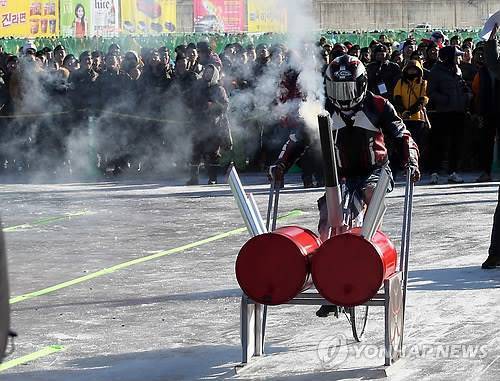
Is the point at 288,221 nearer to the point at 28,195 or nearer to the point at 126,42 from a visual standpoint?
the point at 28,195

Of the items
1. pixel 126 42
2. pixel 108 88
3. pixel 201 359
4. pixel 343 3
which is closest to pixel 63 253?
pixel 201 359

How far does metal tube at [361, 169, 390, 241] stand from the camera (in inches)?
291

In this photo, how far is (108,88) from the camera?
20.7 metres

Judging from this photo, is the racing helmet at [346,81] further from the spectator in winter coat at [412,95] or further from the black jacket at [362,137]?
the spectator in winter coat at [412,95]

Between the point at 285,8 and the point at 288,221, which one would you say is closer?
the point at 285,8

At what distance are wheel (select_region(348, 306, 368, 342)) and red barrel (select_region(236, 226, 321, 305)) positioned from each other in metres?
0.84

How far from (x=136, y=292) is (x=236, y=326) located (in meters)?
1.72

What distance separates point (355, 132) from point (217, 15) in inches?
1615

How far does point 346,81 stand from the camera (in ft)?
27.5

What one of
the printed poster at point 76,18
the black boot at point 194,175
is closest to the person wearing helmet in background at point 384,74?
the black boot at point 194,175

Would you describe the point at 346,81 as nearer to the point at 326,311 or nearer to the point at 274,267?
the point at 274,267

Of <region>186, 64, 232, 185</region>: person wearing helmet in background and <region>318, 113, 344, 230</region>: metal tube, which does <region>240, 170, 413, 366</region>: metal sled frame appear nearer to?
<region>318, 113, 344, 230</region>: metal tube

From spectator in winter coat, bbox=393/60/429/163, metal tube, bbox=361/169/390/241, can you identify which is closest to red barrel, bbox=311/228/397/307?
metal tube, bbox=361/169/390/241

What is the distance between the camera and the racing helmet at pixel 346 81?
27.5 ft
